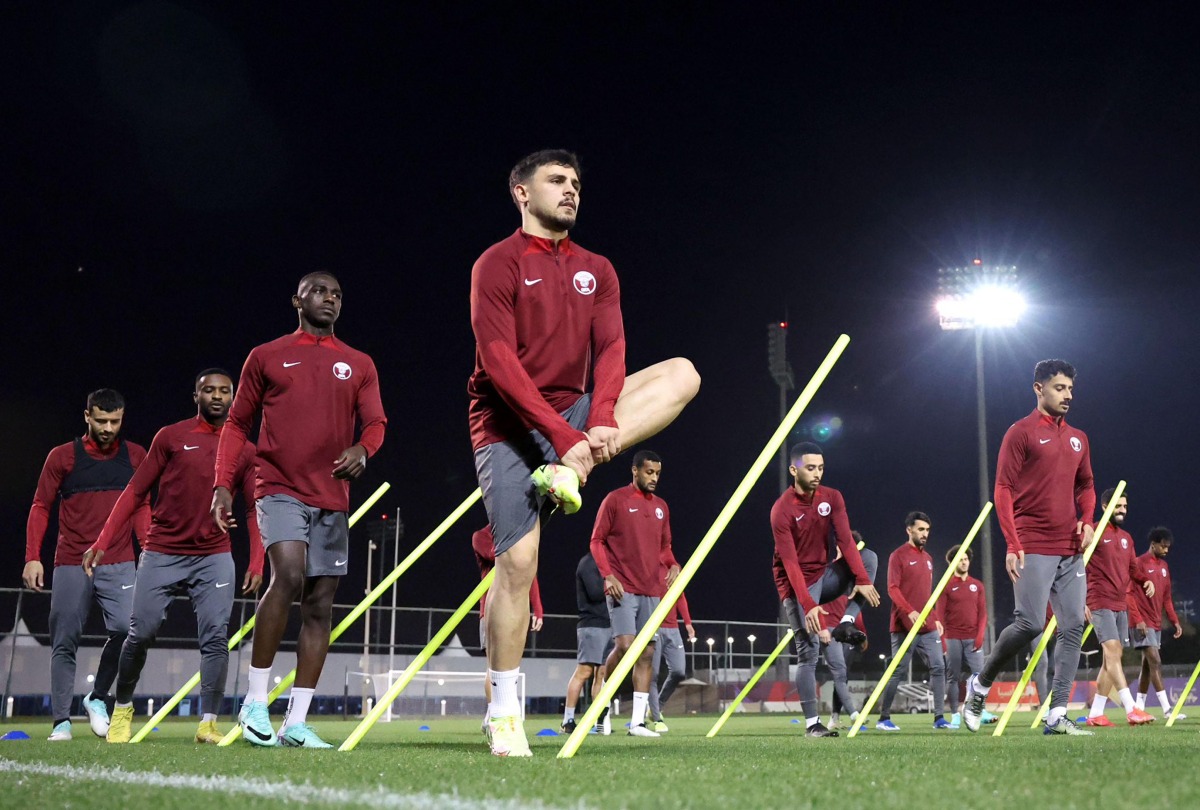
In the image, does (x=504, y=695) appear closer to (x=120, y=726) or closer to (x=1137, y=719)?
(x=120, y=726)

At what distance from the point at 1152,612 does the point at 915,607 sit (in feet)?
9.96

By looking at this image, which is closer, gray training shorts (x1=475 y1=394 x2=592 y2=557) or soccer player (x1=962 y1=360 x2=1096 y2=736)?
gray training shorts (x1=475 y1=394 x2=592 y2=557)

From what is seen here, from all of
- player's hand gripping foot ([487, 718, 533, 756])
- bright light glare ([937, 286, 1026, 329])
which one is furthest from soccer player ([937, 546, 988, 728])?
bright light glare ([937, 286, 1026, 329])

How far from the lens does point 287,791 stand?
2498mm

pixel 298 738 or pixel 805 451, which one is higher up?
pixel 805 451

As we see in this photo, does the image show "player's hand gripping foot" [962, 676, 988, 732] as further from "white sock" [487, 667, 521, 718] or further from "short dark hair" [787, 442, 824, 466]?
"white sock" [487, 667, 521, 718]

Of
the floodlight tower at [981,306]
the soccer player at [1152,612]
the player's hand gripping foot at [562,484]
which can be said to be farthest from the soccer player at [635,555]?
the floodlight tower at [981,306]

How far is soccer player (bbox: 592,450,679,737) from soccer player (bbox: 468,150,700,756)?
492 centimetres

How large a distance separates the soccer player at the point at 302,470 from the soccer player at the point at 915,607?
7224mm

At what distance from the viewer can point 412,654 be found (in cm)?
1886

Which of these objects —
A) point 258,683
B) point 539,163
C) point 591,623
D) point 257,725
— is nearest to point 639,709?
point 591,623

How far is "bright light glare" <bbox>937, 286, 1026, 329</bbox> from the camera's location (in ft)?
81.6

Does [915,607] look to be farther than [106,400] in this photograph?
Yes

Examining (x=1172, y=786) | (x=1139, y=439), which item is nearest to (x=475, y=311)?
(x=1172, y=786)
